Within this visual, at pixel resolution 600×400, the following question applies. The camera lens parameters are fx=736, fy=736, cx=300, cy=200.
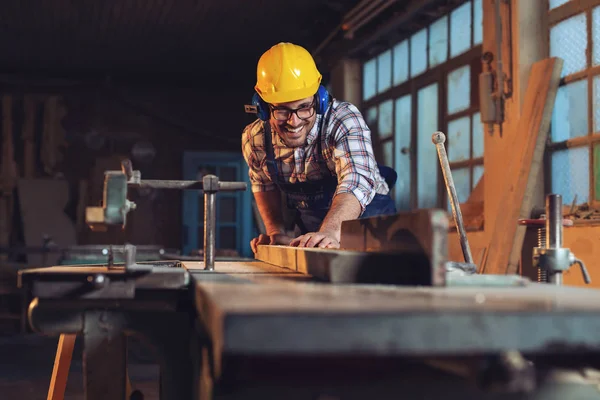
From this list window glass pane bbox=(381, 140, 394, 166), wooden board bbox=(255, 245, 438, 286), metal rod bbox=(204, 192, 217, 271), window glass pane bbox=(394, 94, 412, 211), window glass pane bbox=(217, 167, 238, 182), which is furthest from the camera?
window glass pane bbox=(217, 167, 238, 182)

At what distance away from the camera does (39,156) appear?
10539mm

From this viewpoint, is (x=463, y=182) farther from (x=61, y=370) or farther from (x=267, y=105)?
(x=61, y=370)

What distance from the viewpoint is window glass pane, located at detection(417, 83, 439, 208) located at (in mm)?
6699

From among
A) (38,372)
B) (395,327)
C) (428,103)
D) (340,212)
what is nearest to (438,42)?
(428,103)

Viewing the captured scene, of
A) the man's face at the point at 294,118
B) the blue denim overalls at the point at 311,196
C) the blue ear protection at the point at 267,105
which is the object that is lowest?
the blue denim overalls at the point at 311,196

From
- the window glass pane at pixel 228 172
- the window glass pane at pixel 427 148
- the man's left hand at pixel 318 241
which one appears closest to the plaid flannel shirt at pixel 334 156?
the man's left hand at pixel 318 241

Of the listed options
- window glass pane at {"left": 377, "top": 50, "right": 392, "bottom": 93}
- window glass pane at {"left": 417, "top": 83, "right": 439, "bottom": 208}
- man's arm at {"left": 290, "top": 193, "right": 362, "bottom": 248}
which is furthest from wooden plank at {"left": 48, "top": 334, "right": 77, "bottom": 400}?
window glass pane at {"left": 377, "top": 50, "right": 392, "bottom": 93}

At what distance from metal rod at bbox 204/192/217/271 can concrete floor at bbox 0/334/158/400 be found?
7.55 ft

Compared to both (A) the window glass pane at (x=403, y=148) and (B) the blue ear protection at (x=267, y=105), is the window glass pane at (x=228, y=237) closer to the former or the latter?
(A) the window glass pane at (x=403, y=148)

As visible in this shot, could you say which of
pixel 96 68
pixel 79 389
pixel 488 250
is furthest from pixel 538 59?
pixel 96 68

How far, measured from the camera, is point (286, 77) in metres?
3.46

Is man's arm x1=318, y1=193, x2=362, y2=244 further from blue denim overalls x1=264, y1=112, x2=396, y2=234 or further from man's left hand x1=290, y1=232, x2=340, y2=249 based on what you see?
blue denim overalls x1=264, y1=112, x2=396, y2=234

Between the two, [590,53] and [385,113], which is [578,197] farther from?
[385,113]

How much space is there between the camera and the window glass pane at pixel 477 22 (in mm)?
5803
